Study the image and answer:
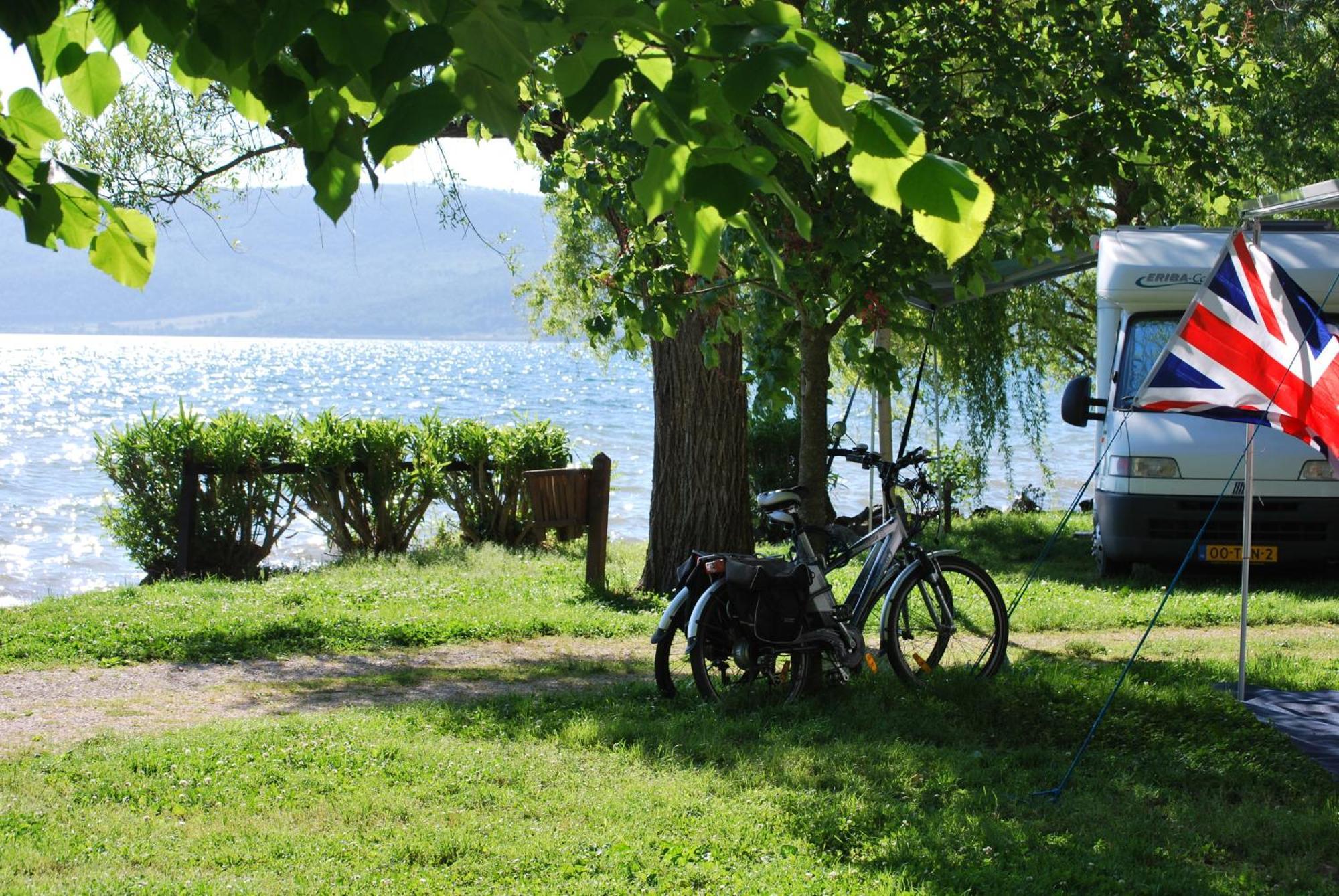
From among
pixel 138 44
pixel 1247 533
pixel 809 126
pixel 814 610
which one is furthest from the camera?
pixel 814 610

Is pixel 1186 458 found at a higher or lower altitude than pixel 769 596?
higher

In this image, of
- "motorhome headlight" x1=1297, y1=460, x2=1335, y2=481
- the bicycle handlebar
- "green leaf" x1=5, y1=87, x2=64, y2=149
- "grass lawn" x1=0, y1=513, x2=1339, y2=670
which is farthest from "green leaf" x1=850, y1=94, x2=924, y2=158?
"motorhome headlight" x1=1297, y1=460, x2=1335, y2=481

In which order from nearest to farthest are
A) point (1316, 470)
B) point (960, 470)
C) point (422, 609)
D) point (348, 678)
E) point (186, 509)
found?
point (348, 678) < point (422, 609) < point (1316, 470) < point (186, 509) < point (960, 470)

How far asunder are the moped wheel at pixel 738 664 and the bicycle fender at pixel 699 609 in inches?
0.9

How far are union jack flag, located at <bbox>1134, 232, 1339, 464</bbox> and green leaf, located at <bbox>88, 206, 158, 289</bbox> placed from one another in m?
4.77

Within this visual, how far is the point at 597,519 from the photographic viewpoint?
446 inches

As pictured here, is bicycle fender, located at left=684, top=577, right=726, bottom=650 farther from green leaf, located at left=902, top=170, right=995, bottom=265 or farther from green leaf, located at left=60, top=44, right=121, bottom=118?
green leaf, located at left=902, top=170, right=995, bottom=265

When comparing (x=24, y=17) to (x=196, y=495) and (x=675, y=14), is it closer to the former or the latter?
(x=675, y=14)

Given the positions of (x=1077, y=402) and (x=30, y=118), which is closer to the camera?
(x=30, y=118)

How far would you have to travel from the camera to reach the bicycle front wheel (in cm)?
685

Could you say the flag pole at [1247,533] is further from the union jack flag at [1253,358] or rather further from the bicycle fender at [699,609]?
the bicycle fender at [699,609]

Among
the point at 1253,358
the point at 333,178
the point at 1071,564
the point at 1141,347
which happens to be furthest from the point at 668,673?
the point at 1071,564

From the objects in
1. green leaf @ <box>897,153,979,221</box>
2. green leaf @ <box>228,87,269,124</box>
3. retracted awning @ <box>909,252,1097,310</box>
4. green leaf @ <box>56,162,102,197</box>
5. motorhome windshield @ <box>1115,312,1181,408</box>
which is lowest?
green leaf @ <box>897,153,979,221</box>

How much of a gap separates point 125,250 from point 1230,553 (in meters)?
10.2
